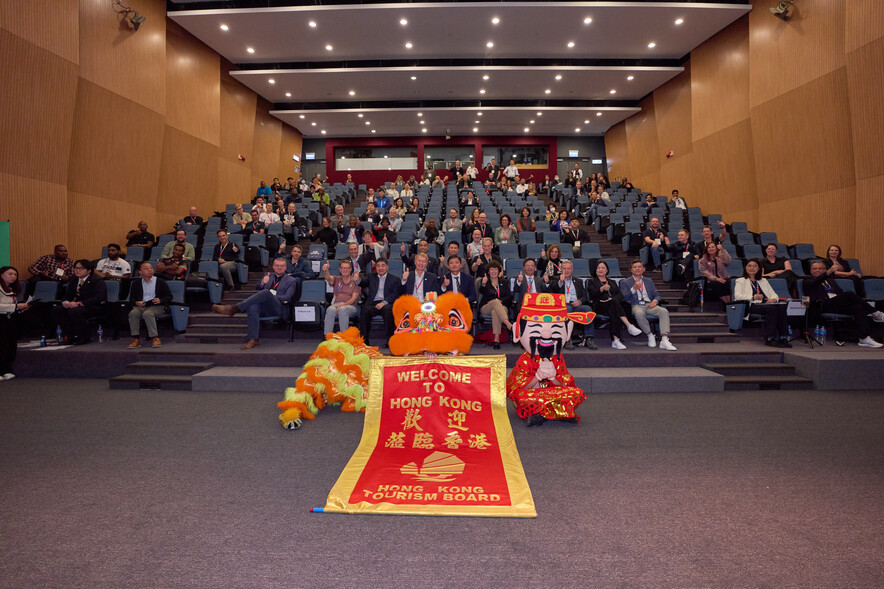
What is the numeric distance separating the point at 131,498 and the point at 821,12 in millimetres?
11587

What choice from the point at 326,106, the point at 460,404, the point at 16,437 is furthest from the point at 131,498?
the point at 326,106

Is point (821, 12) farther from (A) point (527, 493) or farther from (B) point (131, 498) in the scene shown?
(B) point (131, 498)

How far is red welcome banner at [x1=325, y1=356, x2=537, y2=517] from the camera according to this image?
7.39ft

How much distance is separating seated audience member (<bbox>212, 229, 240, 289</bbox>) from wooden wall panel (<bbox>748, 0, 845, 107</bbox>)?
418 inches

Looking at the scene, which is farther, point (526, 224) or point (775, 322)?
point (526, 224)

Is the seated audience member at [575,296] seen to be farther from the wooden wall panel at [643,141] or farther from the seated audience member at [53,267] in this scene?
the wooden wall panel at [643,141]

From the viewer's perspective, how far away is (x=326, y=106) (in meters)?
15.2

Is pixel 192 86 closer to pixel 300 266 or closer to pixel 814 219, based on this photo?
pixel 300 266

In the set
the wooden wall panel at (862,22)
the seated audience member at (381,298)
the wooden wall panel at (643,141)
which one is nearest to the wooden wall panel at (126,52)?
the seated audience member at (381,298)

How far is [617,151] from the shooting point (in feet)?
58.6

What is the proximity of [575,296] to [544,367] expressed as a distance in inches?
87.0

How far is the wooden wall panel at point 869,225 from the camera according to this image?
22.4 ft

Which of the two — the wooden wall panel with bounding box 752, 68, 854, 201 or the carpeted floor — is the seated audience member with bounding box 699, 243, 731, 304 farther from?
the wooden wall panel with bounding box 752, 68, 854, 201

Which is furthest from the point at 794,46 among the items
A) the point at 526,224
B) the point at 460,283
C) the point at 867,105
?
the point at 460,283
